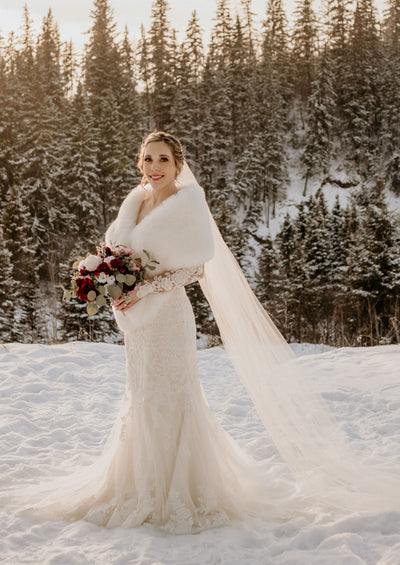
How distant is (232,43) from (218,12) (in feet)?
13.6

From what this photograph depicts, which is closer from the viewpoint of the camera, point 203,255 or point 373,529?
point 373,529

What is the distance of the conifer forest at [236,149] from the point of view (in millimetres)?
31062

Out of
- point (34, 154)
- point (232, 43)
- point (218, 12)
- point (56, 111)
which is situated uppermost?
point (218, 12)

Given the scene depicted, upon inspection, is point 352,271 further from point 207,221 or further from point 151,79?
point 151,79

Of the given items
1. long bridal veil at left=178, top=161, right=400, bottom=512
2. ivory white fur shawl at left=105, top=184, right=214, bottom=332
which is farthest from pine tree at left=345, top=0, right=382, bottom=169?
ivory white fur shawl at left=105, top=184, right=214, bottom=332

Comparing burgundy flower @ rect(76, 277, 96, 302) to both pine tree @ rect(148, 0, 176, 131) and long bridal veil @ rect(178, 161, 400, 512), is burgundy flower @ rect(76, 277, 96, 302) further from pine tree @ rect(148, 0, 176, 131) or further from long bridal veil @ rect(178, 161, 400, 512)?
pine tree @ rect(148, 0, 176, 131)

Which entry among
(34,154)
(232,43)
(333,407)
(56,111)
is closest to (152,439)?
(333,407)

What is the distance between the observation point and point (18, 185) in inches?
1516

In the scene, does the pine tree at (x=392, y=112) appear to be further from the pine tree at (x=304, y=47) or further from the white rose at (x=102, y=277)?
the white rose at (x=102, y=277)

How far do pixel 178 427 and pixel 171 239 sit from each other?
4.51ft

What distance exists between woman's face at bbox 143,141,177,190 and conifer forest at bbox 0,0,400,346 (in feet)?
74.8

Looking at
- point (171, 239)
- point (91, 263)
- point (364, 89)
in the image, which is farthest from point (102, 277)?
point (364, 89)

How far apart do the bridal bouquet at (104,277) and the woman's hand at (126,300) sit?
0.12ft

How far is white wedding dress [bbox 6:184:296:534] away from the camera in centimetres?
409
